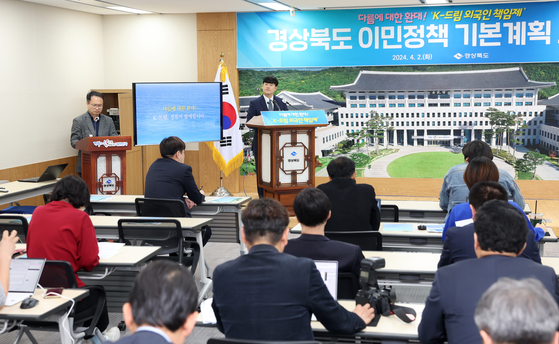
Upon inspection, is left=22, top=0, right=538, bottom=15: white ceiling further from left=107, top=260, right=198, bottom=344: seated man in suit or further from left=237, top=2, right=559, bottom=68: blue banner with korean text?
left=107, top=260, right=198, bottom=344: seated man in suit

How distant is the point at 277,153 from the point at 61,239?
329 centimetres

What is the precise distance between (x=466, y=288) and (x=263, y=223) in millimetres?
745

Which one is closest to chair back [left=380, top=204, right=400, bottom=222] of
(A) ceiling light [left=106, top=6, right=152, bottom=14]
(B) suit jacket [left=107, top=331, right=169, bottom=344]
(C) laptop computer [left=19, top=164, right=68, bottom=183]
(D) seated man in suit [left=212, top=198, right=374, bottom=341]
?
(D) seated man in suit [left=212, top=198, right=374, bottom=341]

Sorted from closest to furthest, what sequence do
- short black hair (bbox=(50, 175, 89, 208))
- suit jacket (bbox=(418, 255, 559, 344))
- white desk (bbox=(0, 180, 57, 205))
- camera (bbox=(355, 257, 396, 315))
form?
suit jacket (bbox=(418, 255, 559, 344)) < camera (bbox=(355, 257, 396, 315)) < short black hair (bbox=(50, 175, 89, 208)) < white desk (bbox=(0, 180, 57, 205))

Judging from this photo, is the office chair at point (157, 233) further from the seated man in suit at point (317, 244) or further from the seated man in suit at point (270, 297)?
the seated man in suit at point (270, 297)

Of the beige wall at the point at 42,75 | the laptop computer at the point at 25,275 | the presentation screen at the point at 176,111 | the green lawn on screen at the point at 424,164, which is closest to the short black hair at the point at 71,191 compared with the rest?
the laptop computer at the point at 25,275

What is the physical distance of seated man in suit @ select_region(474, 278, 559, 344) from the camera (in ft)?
3.57

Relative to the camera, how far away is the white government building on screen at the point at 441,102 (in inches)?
303

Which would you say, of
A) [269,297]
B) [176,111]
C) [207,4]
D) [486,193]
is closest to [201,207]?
[176,111]

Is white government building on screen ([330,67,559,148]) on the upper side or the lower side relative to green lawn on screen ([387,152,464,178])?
upper

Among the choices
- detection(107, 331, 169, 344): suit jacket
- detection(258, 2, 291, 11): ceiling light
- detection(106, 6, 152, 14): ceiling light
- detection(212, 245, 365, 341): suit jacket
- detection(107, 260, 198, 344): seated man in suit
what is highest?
detection(106, 6, 152, 14): ceiling light

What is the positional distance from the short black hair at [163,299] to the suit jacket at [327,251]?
3.79 feet

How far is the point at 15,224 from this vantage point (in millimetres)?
3711

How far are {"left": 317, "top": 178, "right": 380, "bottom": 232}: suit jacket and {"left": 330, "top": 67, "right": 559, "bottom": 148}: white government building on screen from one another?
4870mm
